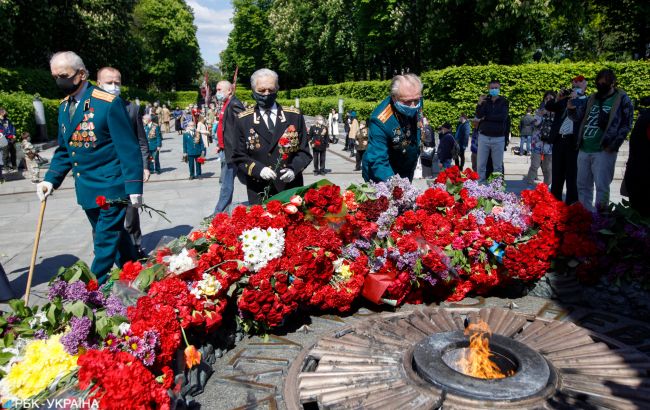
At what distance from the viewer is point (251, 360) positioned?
122 inches

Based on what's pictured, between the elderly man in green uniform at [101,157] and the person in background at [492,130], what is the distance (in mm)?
6332

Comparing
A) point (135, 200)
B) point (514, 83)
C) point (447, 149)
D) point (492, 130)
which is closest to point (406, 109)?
point (135, 200)

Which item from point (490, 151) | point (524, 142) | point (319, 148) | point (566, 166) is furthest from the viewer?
point (524, 142)

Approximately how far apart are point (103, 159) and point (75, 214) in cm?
471

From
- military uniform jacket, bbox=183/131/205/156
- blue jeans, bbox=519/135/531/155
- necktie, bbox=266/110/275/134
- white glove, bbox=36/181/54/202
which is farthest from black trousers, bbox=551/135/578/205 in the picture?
military uniform jacket, bbox=183/131/205/156

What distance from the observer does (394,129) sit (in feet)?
13.4

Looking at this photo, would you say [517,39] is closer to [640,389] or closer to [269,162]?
[269,162]

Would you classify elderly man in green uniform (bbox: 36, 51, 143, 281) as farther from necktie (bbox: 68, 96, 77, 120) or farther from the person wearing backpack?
the person wearing backpack

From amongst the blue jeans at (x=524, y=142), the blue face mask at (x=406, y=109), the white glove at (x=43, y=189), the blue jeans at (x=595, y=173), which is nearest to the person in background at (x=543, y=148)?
the blue jeans at (x=595, y=173)

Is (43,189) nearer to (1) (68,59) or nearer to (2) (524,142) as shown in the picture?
(1) (68,59)

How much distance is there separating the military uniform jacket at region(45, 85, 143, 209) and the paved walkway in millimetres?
884

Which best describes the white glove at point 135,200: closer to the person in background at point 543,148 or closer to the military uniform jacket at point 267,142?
the military uniform jacket at point 267,142

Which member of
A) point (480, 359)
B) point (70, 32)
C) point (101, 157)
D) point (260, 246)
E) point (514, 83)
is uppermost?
point (70, 32)

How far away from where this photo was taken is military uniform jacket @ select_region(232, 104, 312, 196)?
439 cm
